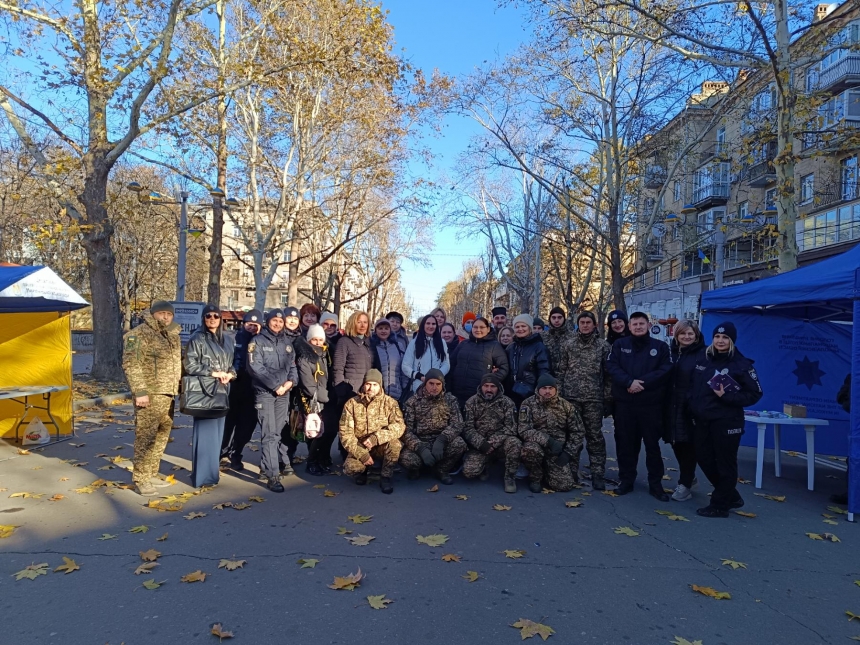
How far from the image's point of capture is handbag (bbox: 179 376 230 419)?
5902 mm

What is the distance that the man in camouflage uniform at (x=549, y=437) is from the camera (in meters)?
6.21

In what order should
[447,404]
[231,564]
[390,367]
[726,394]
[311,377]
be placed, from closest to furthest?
[231,564], [726,394], [311,377], [447,404], [390,367]

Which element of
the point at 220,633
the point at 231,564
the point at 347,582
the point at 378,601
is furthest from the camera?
the point at 231,564

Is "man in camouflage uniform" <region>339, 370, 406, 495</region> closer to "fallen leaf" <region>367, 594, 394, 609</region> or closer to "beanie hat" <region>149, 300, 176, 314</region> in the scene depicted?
"beanie hat" <region>149, 300, 176, 314</region>

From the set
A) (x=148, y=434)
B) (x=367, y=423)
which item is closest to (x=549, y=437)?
(x=367, y=423)

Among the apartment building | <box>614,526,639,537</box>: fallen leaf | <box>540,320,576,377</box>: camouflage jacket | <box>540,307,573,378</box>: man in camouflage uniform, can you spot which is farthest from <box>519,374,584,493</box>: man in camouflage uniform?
the apartment building

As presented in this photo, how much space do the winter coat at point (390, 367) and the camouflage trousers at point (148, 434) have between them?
238cm

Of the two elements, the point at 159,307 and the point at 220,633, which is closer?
the point at 220,633

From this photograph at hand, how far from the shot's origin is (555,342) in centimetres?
742

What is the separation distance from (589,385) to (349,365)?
2.71 metres

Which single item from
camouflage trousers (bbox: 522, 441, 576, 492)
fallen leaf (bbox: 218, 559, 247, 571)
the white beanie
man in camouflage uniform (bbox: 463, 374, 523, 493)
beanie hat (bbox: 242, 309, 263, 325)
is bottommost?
fallen leaf (bbox: 218, 559, 247, 571)

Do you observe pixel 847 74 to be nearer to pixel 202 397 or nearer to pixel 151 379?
pixel 202 397

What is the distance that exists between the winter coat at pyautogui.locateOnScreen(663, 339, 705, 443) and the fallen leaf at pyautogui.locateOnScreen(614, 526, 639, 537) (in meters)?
1.38

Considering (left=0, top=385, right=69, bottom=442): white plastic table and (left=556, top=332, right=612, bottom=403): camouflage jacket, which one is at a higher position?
→ (left=556, top=332, right=612, bottom=403): camouflage jacket
